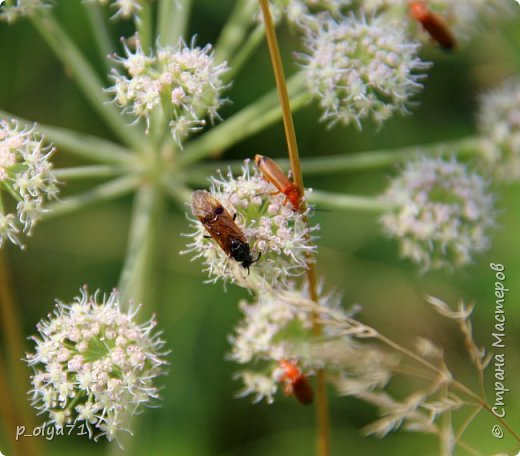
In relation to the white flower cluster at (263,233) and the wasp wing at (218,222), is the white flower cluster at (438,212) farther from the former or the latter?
the wasp wing at (218,222)

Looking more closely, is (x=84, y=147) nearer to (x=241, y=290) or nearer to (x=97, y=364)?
(x=97, y=364)

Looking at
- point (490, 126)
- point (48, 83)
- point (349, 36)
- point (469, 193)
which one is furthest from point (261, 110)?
point (48, 83)

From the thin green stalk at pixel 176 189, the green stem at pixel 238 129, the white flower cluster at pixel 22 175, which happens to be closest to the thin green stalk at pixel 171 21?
the green stem at pixel 238 129

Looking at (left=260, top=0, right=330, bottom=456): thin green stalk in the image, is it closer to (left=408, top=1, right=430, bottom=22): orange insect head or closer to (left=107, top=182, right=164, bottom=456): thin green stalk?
(left=107, top=182, right=164, bottom=456): thin green stalk

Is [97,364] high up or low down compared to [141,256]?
down

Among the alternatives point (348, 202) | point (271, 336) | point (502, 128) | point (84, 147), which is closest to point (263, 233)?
point (271, 336)

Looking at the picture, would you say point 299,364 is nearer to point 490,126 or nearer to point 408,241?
point 408,241
